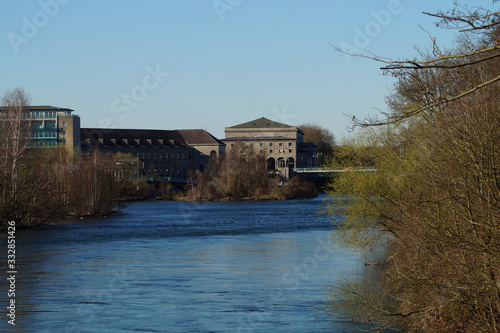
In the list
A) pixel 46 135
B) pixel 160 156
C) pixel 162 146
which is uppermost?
pixel 46 135

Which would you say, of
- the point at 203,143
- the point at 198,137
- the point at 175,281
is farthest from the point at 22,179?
the point at 198,137

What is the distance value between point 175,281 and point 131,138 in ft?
369

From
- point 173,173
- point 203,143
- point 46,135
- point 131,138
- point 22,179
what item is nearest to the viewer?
point 22,179

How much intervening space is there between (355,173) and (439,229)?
1326 centimetres

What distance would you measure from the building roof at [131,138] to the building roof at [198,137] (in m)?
1.87

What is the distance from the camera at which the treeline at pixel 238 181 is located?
277ft

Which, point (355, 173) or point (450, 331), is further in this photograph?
point (355, 173)

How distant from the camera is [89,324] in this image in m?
14.6

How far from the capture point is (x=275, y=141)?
14550 centimetres

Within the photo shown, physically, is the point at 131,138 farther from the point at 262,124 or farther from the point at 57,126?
the point at 262,124

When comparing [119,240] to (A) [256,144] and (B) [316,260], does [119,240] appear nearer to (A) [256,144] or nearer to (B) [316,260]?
(B) [316,260]

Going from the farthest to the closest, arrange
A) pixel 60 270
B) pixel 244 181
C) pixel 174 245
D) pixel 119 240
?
pixel 244 181, pixel 119 240, pixel 174 245, pixel 60 270

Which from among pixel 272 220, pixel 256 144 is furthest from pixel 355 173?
pixel 256 144

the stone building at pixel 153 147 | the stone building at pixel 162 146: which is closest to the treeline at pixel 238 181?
the stone building at pixel 162 146
